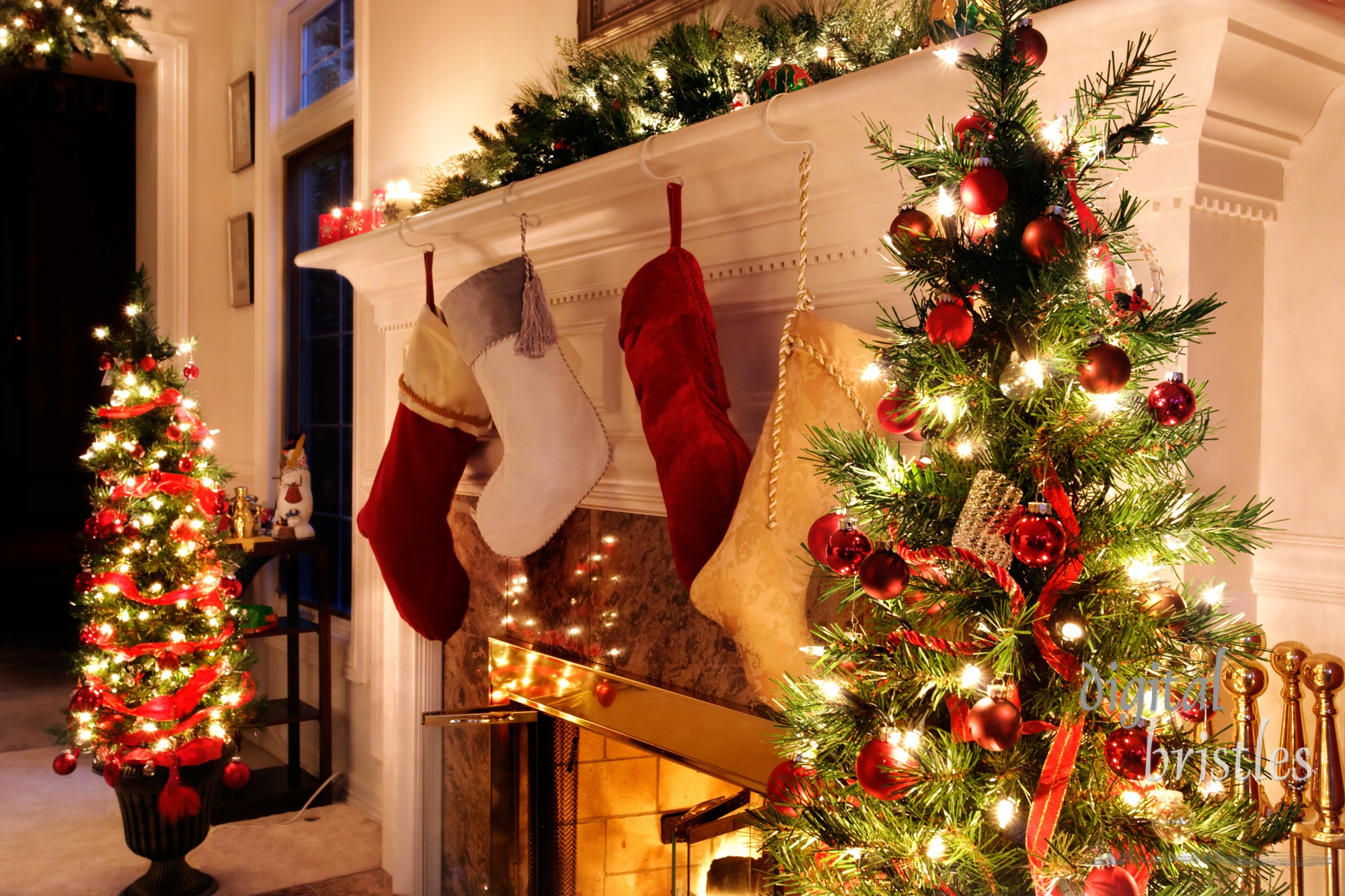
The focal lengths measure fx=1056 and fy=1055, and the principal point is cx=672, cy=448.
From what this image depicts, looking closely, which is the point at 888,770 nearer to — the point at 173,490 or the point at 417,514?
the point at 417,514

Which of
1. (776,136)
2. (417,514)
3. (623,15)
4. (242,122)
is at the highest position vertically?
(242,122)

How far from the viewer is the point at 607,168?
1.55 meters

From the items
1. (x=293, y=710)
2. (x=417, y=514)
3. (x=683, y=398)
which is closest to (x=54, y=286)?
(x=293, y=710)

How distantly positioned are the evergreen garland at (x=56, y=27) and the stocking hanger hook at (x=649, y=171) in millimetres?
3057

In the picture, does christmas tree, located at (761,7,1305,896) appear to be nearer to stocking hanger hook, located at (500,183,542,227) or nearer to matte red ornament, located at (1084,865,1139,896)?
matte red ornament, located at (1084,865,1139,896)

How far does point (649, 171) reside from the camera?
1.51m

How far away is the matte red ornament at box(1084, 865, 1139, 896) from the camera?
0.74 metres

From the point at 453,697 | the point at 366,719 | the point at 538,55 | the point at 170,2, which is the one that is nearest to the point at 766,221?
the point at 538,55

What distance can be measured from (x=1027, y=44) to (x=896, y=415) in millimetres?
309

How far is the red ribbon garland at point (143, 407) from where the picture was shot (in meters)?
2.75

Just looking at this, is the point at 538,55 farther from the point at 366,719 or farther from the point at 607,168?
the point at 366,719

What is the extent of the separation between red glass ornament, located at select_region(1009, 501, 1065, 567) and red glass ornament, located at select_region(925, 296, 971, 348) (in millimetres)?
150

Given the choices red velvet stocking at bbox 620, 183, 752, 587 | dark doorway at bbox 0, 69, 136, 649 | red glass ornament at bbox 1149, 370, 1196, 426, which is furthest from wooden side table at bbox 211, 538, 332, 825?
red glass ornament at bbox 1149, 370, 1196, 426

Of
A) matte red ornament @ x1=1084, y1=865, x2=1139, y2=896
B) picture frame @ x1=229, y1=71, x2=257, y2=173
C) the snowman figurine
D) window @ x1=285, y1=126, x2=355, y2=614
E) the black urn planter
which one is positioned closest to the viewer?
matte red ornament @ x1=1084, y1=865, x2=1139, y2=896
